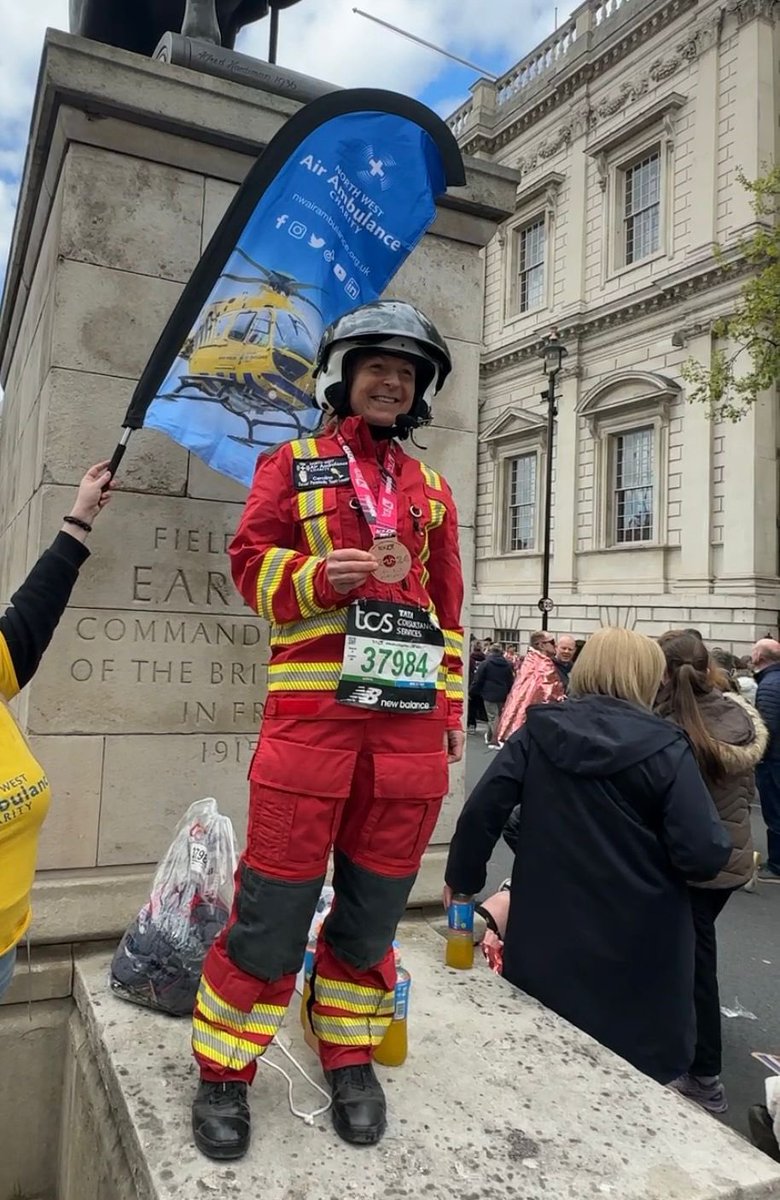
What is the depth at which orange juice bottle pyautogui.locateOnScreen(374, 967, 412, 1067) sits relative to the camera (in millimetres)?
2703

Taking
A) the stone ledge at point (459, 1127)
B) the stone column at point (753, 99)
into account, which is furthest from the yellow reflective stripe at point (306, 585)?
the stone column at point (753, 99)

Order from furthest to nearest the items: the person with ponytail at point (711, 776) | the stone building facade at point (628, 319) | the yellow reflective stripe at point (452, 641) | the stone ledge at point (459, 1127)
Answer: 1. the stone building facade at point (628, 319)
2. the person with ponytail at point (711, 776)
3. the yellow reflective stripe at point (452, 641)
4. the stone ledge at point (459, 1127)

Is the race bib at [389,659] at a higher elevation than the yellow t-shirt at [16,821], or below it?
higher

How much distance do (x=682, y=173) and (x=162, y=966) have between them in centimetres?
2549

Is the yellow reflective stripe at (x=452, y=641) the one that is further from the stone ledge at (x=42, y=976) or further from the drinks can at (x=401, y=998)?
the stone ledge at (x=42, y=976)

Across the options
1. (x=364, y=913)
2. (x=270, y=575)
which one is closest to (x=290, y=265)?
(x=270, y=575)

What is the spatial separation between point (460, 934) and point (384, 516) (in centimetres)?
183

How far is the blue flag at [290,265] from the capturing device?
3.06 meters

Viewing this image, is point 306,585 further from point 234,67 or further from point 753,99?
point 753,99

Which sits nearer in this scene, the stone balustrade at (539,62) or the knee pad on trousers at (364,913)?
the knee pad on trousers at (364,913)

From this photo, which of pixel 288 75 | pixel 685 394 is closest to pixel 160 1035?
pixel 288 75

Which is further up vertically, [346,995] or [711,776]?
[711,776]

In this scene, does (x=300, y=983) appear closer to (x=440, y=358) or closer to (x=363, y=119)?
(x=440, y=358)

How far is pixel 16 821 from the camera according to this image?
1.91 m
